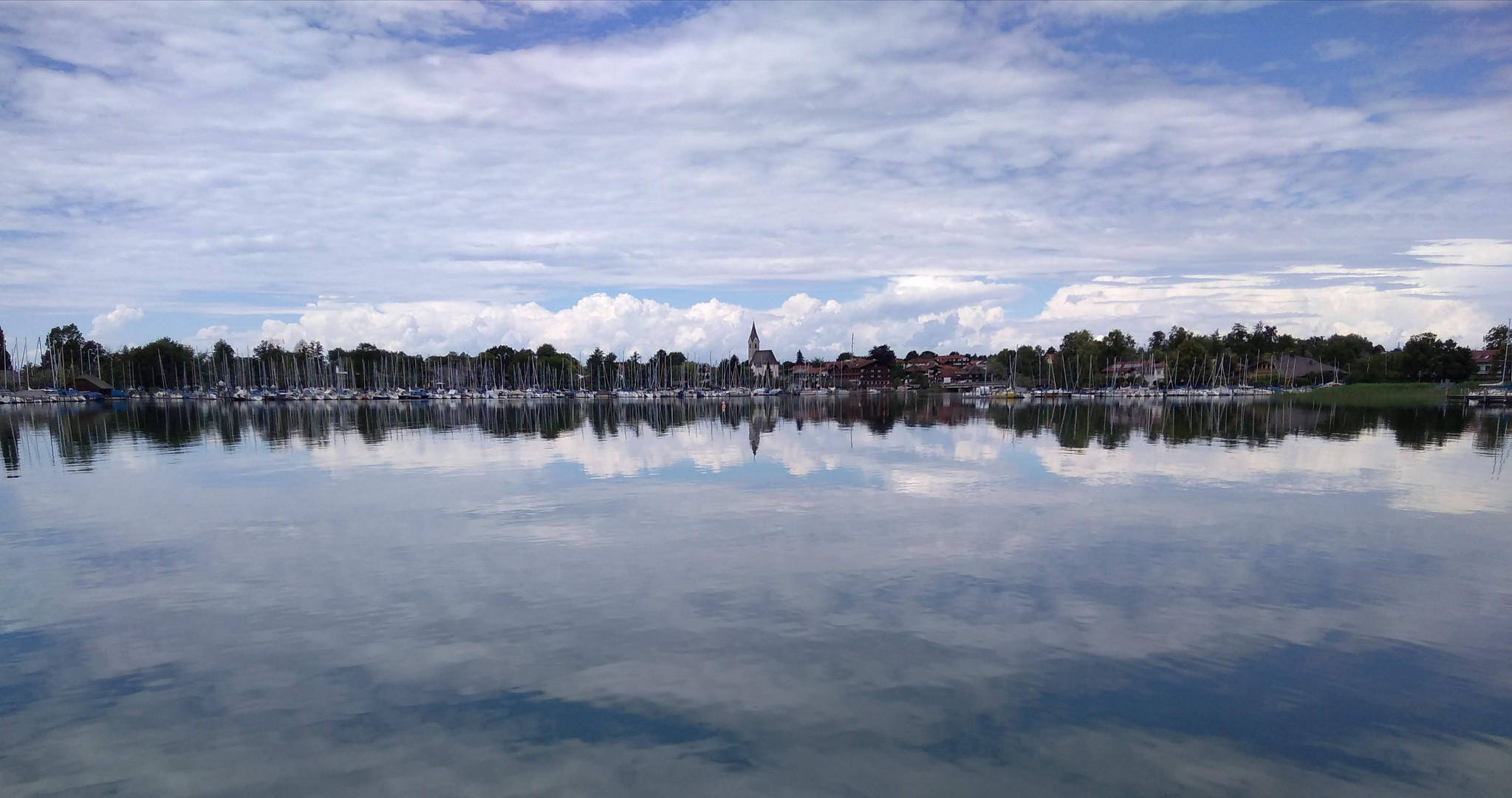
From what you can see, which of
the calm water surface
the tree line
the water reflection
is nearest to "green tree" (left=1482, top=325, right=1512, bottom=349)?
the tree line

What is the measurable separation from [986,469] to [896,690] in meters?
21.9

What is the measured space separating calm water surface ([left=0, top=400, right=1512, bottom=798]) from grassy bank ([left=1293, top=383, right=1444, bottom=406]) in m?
88.2

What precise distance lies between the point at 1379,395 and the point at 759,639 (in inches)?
5383

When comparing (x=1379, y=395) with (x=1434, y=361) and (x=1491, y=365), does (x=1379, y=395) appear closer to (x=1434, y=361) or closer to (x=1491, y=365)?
(x=1434, y=361)

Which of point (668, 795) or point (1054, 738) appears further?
point (1054, 738)

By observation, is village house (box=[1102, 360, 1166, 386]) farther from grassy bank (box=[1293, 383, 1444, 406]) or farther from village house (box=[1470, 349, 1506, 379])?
village house (box=[1470, 349, 1506, 379])

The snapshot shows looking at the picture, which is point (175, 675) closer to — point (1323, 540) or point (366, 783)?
point (366, 783)

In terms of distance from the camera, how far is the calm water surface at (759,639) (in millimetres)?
8258

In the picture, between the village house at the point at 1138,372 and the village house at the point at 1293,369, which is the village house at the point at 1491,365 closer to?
the village house at the point at 1293,369

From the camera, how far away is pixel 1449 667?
34.7 ft

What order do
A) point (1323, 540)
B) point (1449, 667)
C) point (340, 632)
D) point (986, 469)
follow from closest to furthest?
point (1449, 667), point (340, 632), point (1323, 540), point (986, 469)

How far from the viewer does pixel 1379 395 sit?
115 metres

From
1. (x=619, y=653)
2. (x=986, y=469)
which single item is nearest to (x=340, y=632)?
(x=619, y=653)

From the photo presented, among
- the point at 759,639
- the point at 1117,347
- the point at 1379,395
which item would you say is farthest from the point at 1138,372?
the point at 759,639
